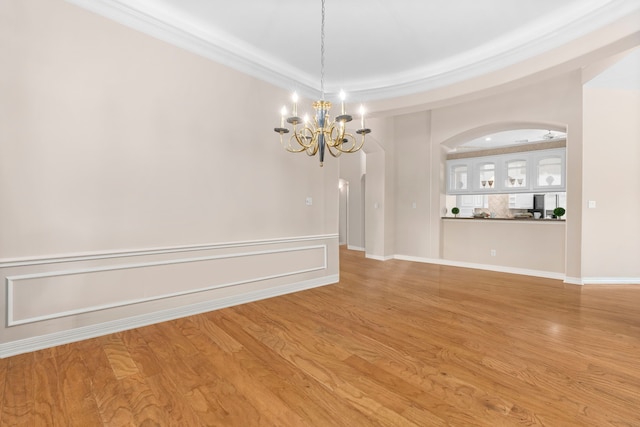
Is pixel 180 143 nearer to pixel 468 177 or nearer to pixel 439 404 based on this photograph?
pixel 439 404

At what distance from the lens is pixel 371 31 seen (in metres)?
3.36

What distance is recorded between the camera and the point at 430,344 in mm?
2660

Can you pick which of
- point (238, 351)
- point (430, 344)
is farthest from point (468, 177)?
point (238, 351)

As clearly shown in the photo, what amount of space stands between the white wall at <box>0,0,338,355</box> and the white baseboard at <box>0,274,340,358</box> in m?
0.02

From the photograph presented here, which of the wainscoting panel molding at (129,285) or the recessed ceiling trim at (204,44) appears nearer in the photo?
the wainscoting panel molding at (129,285)

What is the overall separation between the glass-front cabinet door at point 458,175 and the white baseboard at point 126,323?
456 centimetres

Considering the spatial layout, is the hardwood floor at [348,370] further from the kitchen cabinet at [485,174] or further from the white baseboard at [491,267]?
the kitchen cabinet at [485,174]

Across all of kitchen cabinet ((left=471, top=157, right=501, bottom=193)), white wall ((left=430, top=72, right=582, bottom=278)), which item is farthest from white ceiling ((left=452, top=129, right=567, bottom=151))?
white wall ((left=430, top=72, right=582, bottom=278))

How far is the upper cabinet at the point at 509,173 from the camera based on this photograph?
6242 millimetres

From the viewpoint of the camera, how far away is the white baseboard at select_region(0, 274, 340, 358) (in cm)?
245

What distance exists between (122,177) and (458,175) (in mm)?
6642

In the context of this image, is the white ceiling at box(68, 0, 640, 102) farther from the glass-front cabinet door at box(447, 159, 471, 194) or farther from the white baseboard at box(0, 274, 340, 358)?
the glass-front cabinet door at box(447, 159, 471, 194)

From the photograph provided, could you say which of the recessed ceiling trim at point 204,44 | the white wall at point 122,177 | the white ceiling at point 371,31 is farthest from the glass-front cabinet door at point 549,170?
the white wall at point 122,177

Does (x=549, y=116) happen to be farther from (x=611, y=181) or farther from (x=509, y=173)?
(x=509, y=173)
